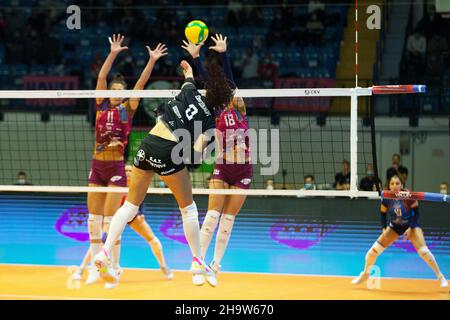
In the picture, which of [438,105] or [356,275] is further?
[438,105]

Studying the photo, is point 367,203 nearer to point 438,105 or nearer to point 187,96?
point 438,105

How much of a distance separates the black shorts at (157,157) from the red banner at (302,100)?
9.06 m

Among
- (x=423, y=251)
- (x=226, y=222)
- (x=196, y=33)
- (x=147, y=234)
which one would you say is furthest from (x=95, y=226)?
(x=423, y=251)

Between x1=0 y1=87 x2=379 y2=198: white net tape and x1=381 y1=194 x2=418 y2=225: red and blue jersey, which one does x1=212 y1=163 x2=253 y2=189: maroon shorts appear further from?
x1=381 y1=194 x2=418 y2=225: red and blue jersey

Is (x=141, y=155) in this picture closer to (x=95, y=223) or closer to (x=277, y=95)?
(x=277, y=95)

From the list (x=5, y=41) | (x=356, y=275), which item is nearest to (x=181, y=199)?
(x=356, y=275)

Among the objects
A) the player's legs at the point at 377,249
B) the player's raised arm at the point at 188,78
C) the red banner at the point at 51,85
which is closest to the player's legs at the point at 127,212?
the player's raised arm at the point at 188,78

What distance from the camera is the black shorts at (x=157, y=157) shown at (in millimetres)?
7160

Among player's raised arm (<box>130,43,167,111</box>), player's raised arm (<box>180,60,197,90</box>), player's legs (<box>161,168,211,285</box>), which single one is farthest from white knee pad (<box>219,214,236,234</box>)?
player's raised arm (<box>180,60,197,90</box>)

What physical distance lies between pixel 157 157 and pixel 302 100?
950 cm

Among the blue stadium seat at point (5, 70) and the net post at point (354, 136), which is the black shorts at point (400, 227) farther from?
the blue stadium seat at point (5, 70)

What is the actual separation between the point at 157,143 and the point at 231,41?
11715mm

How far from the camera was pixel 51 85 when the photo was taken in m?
17.0

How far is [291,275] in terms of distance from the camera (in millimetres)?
10898
